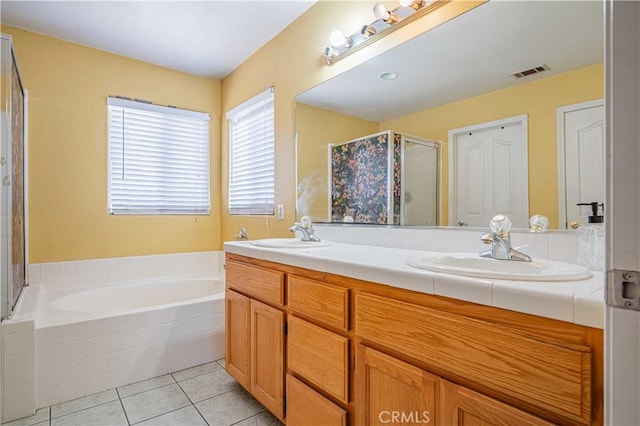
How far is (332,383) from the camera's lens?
3.83 feet

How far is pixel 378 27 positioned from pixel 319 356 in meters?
1.62

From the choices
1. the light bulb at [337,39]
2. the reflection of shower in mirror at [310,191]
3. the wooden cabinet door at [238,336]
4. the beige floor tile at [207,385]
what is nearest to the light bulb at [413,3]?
the light bulb at [337,39]

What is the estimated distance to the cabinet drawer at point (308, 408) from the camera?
1148mm

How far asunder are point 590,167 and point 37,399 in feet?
8.92

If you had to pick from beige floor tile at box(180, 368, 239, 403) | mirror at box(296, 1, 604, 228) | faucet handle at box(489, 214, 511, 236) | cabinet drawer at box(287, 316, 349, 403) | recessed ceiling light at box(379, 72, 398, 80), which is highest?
recessed ceiling light at box(379, 72, 398, 80)

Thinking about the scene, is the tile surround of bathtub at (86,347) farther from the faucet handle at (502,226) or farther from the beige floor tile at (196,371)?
the faucet handle at (502,226)

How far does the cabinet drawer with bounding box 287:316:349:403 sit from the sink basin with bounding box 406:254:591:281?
40 cm

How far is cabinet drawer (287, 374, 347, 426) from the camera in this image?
1148mm

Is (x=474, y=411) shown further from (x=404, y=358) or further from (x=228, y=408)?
(x=228, y=408)

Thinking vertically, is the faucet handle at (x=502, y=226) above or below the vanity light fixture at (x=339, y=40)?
below

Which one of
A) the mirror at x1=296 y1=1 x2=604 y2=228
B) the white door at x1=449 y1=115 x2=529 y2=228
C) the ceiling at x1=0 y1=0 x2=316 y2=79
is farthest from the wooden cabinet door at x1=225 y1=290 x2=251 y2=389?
the ceiling at x1=0 y1=0 x2=316 y2=79

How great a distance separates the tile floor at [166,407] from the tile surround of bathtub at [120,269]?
1.06 m

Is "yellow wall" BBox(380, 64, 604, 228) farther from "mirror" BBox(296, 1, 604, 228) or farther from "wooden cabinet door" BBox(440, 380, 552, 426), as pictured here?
"wooden cabinet door" BBox(440, 380, 552, 426)

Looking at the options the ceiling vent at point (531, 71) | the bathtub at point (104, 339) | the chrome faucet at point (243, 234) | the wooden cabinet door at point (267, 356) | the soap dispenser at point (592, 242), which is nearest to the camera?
the soap dispenser at point (592, 242)
